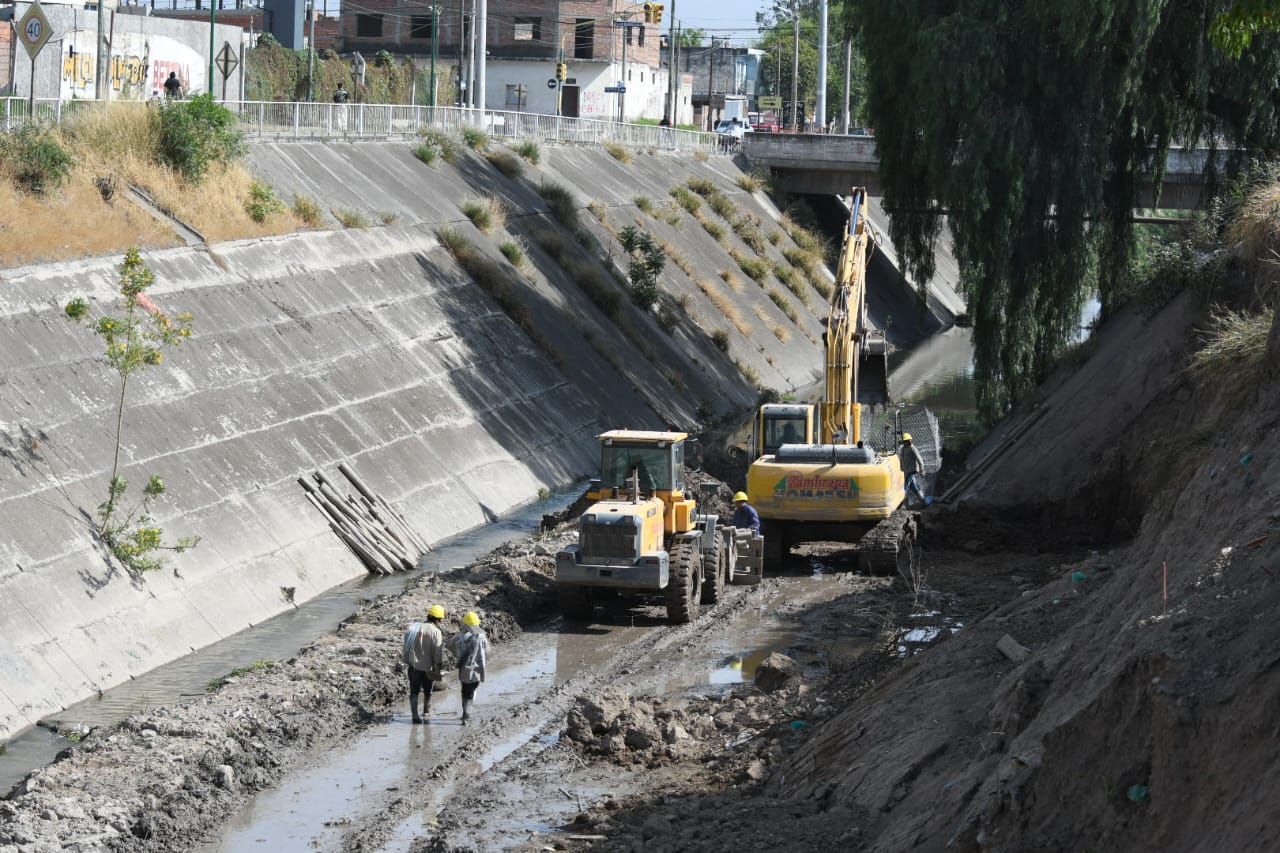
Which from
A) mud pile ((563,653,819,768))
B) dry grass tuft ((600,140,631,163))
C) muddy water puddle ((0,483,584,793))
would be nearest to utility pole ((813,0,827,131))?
dry grass tuft ((600,140,631,163))

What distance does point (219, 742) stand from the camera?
16.9m

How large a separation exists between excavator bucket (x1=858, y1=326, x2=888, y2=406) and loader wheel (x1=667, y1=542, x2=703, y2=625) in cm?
792

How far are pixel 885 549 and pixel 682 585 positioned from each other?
5045 mm

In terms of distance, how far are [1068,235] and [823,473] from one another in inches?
409

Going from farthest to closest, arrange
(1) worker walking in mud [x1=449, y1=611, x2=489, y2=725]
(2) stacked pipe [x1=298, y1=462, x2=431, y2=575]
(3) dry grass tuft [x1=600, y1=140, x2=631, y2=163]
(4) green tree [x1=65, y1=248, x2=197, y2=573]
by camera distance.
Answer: (3) dry grass tuft [x1=600, y1=140, x2=631, y2=163]
(2) stacked pipe [x1=298, y1=462, x2=431, y2=575]
(4) green tree [x1=65, y1=248, x2=197, y2=573]
(1) worker walking in mud [x1=449, y1=611, x2=489, y2=725]

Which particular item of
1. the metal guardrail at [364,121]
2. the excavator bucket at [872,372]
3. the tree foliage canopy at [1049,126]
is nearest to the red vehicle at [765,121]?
the metal guardrail at [364,121]

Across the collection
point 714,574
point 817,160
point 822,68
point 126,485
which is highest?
point 822,68

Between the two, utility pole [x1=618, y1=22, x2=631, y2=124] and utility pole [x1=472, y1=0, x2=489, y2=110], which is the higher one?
utility pole [x1=618, y1=22, x2=631, y2=124]

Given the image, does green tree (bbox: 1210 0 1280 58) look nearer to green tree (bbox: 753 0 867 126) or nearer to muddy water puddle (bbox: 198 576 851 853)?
muddy water puddle (bbox: 198 576 851 853)

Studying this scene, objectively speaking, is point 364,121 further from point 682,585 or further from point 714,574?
point 682,585

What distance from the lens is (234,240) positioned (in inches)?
1248

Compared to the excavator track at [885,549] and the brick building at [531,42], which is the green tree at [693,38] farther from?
the excavator track at [885,549]

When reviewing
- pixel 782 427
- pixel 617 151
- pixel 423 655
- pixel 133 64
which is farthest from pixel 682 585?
pixel 133 64

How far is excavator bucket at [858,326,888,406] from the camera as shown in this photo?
30.6 meters
